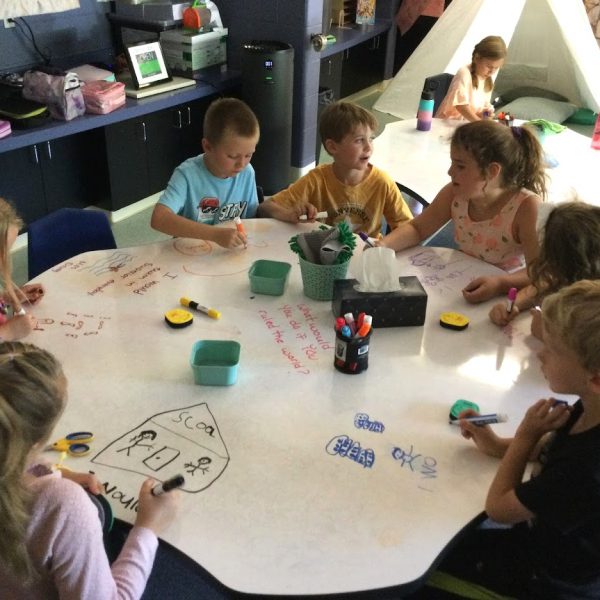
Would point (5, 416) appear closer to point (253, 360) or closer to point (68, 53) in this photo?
point (253, 360)

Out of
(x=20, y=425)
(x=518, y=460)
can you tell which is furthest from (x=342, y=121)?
(x=20, y=425)

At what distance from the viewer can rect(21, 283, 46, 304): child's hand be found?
167 cm

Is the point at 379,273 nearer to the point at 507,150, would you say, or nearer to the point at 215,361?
the point at 215,361

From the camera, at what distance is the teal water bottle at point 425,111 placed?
127 inches

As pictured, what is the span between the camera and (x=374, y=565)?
1032mm

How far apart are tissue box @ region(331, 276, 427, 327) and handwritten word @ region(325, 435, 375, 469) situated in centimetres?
40

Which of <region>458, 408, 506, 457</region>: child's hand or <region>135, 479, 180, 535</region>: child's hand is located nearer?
<region>135, 479, 180, 535</region>: child's hand

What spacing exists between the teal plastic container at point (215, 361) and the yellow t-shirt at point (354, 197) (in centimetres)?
98

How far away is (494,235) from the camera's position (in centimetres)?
207

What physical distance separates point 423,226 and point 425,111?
1.32 m

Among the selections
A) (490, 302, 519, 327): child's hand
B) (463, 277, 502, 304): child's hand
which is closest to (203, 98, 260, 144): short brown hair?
(463, 277, 502, 304): child's hand

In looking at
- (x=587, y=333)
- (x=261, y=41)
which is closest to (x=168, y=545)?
(x=587, y=333)

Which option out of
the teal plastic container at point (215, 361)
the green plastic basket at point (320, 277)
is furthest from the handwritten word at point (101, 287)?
the green plastic basket at point (320, 277)

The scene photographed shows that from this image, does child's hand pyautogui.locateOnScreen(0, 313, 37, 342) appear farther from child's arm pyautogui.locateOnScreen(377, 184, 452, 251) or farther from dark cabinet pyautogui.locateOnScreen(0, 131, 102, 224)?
dark cabinet pyautogui.locateOnScreen(0, 131, 102, 224)
